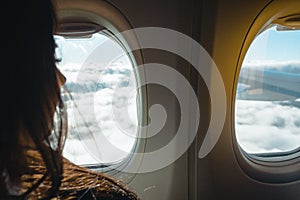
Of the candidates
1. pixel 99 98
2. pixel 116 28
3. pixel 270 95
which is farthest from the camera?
pixel 270 95

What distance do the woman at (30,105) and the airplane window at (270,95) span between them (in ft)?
4.02

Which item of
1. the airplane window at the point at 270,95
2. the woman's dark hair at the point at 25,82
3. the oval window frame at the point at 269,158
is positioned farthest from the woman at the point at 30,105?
the airplane window at the point at 270,95

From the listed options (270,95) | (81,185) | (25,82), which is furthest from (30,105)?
(270,95)

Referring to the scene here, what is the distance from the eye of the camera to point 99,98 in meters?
1.44

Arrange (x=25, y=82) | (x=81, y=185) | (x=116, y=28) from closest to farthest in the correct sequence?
(x=25, y=82), (x=81, y=185), (x=116, y=28)

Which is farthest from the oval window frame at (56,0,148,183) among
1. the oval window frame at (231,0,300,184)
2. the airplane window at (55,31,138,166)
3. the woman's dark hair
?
A: the woman's dark hair

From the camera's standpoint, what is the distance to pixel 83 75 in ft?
4.54

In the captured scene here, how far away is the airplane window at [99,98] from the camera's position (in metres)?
1.37

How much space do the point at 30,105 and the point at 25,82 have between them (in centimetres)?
4

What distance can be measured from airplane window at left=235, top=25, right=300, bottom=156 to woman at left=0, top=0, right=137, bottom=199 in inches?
48.3

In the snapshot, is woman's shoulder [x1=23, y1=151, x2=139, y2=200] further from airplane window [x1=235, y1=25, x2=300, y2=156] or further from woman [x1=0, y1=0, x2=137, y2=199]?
airplane window [x1=235, y1=25, x2=300, y2=156]

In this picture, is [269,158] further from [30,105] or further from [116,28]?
[30,105]

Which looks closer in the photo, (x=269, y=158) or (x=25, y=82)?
(x=25, y=82)

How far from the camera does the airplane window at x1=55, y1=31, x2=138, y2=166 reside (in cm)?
137
